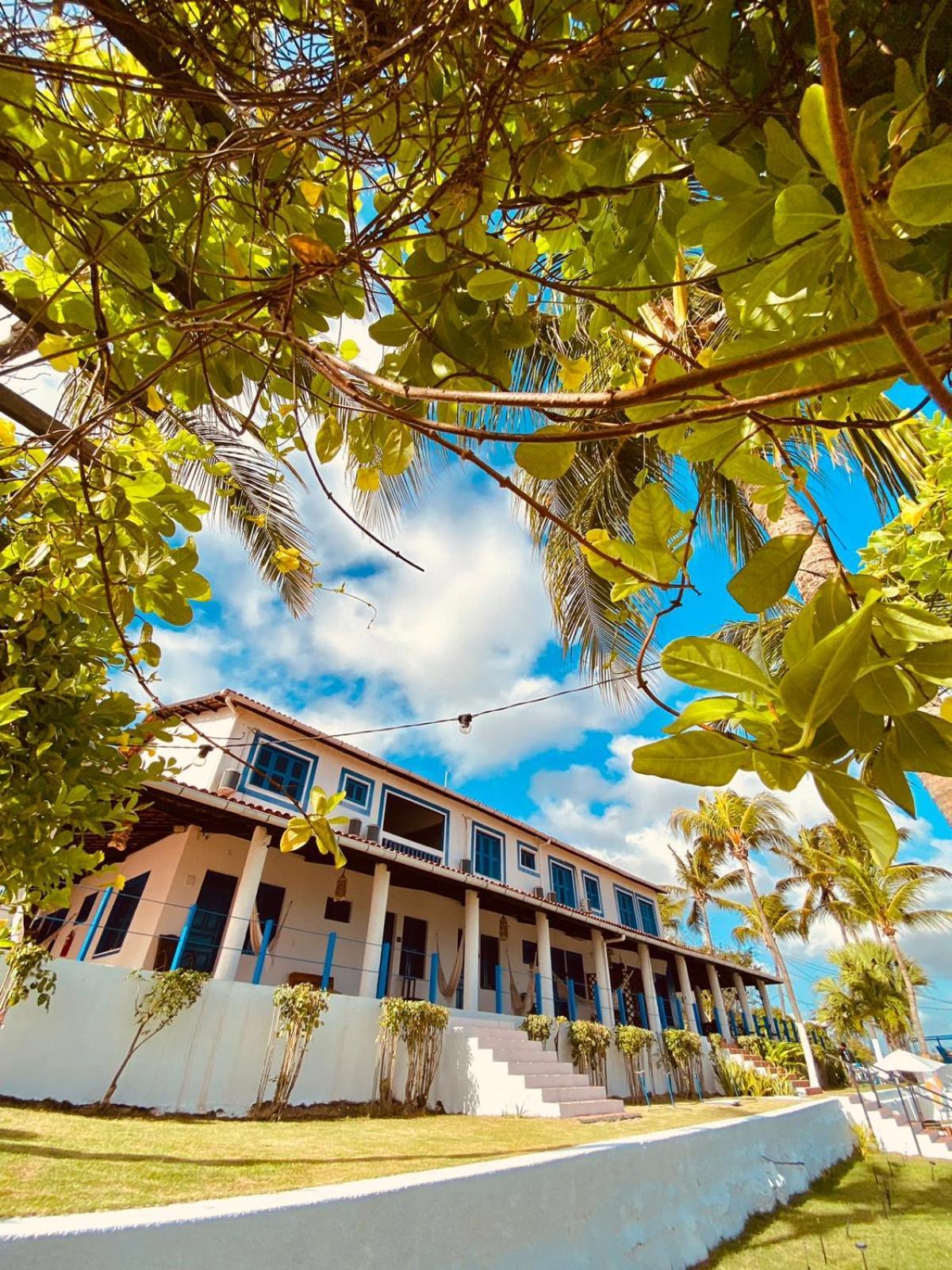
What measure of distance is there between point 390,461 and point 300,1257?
9.43ft

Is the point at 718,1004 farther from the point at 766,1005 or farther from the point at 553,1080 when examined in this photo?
A: the point at 553,1080

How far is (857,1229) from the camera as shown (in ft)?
17.5

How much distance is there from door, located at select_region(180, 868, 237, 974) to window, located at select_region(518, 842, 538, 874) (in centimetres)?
658

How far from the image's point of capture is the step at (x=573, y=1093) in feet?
25.0

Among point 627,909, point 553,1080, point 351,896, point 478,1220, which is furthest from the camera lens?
point 627,909

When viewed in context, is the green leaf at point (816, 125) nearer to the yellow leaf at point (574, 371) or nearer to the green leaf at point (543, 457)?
the green leaf at point (543, 457)

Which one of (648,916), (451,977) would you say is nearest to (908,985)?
(648,916)

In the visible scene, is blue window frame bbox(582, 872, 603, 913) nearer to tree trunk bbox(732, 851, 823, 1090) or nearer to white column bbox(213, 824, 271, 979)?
tree trunk bbox(732, 851, 823, 1090)

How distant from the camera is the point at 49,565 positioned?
1401mm

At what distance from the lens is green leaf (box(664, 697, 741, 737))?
559mm

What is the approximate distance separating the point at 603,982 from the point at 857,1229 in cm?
778

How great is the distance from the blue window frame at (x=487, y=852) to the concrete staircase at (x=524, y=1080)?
3.73 metres

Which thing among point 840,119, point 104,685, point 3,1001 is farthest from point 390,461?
point 3,1001

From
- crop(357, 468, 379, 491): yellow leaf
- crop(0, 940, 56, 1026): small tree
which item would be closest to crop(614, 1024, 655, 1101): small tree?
crop(0, 940, 56, 1026): small tree
